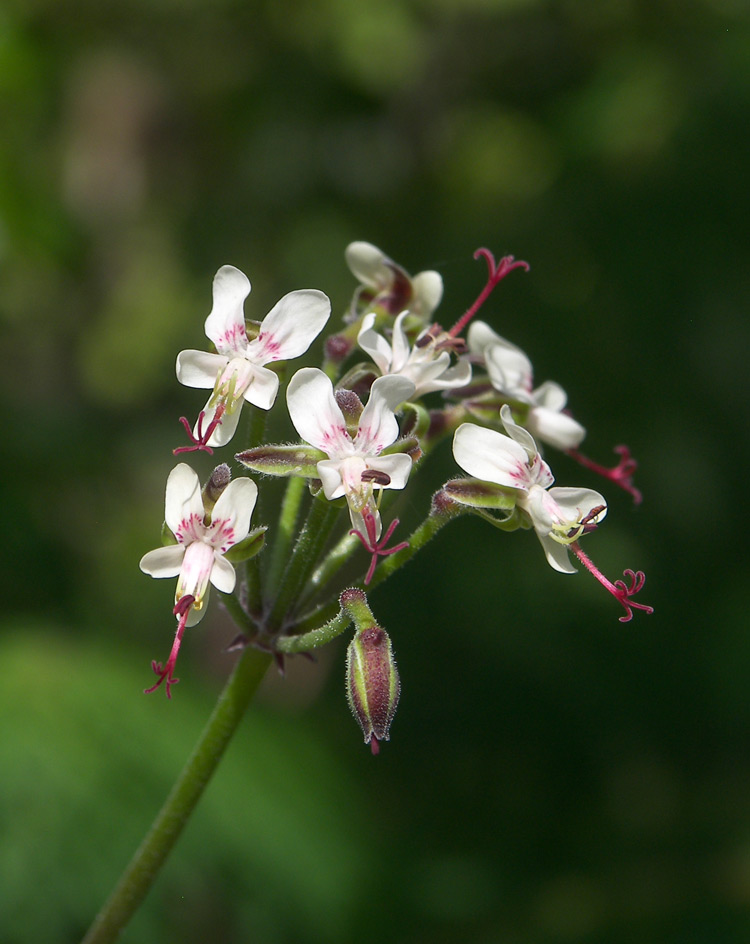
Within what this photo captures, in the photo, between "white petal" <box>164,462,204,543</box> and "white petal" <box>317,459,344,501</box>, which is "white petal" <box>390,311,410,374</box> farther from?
"white petal" <box>164,462,204,543</box>

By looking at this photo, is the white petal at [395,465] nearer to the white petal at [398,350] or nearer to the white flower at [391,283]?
the white petal at [398,350]

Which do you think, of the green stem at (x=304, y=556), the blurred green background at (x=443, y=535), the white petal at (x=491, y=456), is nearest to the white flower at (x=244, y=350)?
the green stem at (x=304, y=556)

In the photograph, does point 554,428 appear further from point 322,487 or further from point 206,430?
point 206,430

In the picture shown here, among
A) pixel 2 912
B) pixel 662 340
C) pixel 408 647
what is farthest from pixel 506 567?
pixel 2 912

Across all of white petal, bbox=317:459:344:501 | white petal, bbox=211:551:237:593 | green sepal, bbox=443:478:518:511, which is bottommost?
white petal, bbox=211:551:237:593

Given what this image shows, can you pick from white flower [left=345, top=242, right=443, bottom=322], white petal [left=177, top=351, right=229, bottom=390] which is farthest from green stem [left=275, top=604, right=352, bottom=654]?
white flower [left=345, top=242, right=443, bottom=322]

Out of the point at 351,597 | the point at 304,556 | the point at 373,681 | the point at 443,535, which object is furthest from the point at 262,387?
the point at 443,535

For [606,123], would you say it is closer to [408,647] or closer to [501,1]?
[501,1]
